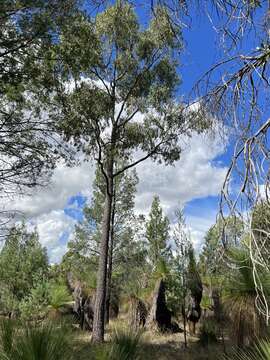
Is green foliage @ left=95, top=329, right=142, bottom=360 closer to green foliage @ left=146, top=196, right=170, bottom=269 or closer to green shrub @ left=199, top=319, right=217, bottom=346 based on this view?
green shrub @ left=199, top=319, right=217, bottom=346

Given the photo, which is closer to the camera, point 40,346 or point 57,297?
point 40,346

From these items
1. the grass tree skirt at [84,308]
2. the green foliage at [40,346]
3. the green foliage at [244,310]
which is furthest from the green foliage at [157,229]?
the green foliage at [40,346]


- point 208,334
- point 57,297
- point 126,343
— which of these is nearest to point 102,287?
point 208,334

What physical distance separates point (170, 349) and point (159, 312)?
8.34 feet

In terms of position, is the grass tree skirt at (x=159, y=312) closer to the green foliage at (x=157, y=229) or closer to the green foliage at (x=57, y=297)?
the green foliage at (x=57, y=297)

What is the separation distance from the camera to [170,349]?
42.8 ft

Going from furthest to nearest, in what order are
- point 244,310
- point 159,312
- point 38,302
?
point 38,302 < point 159,312 < point 244,310

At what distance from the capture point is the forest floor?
1157cm

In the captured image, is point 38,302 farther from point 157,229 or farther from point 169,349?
point 157,229

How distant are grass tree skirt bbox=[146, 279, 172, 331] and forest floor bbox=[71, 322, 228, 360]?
0.46 metres

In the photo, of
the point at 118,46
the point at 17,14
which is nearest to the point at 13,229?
the point at 17,14

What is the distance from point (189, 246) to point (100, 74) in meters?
7.50

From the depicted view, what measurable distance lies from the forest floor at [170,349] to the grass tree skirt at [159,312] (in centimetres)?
46

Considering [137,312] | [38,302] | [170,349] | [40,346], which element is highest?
[38,302]
